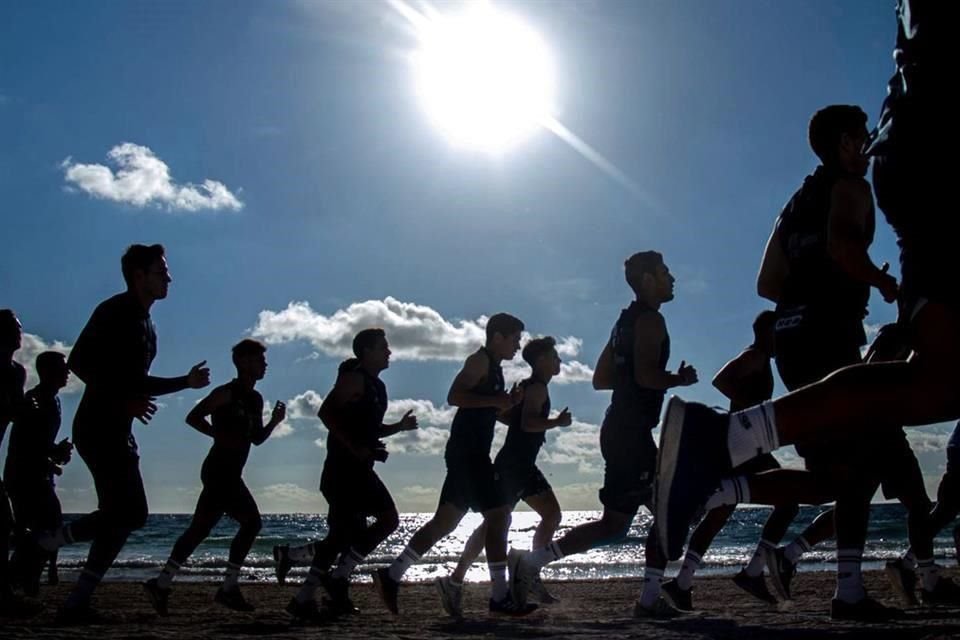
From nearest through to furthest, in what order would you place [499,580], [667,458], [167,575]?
[667,458] < [499,580] < [167,575]

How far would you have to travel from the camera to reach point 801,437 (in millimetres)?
3002

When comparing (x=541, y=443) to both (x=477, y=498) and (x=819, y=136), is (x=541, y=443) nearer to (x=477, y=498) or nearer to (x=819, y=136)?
(x=477, y=498)

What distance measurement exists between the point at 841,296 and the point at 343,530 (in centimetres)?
385

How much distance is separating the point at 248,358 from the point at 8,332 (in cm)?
180

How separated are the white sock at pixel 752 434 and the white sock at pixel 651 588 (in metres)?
2.11

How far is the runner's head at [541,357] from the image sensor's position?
25.4 feet

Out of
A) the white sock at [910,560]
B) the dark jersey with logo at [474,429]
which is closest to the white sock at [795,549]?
the white sock at [910,560]

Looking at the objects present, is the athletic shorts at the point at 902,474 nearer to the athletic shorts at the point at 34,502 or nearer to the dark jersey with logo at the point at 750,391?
the dark jersey with logo at the point at 750,391

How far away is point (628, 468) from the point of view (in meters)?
5.61

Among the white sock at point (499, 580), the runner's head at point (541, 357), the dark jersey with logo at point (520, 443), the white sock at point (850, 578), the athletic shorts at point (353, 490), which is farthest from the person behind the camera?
A: the runner's head at point (541, 357)

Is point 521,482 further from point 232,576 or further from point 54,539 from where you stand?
point 54,539

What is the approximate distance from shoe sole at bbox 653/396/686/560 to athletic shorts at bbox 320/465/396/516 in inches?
145

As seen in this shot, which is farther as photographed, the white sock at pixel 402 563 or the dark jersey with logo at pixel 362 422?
the dark jersey with logo at pixel 362 422

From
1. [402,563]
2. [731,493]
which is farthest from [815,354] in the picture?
[402,563]
